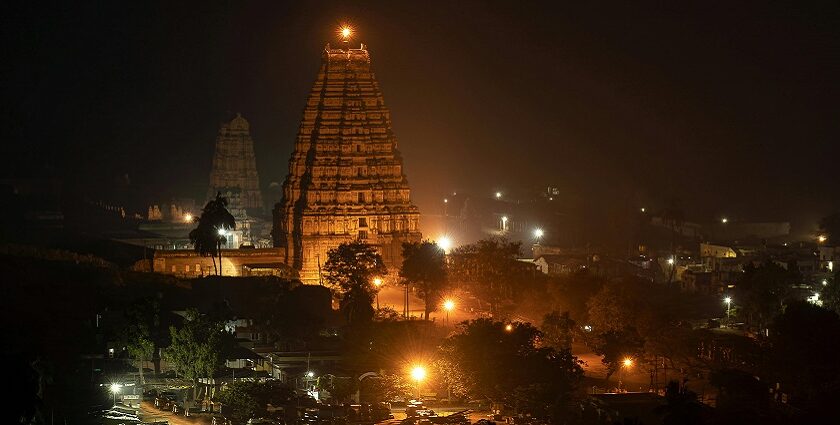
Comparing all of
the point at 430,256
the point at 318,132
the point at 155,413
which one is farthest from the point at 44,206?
the point at 155,413

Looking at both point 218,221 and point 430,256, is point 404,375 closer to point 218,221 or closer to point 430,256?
point 430,256

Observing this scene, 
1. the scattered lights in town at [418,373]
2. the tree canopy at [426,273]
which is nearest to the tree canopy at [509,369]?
the scattered lights in town at [418,373]

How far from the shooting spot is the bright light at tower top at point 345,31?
3354 inches

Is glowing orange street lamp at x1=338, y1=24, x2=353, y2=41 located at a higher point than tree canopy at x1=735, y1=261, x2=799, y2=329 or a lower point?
higher

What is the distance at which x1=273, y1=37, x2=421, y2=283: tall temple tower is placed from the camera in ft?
275

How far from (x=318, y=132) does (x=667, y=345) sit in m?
25.6

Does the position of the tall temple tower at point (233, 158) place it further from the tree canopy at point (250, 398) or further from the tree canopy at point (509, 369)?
the tree canopy at point (250, 398)

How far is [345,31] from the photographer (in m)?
85.3

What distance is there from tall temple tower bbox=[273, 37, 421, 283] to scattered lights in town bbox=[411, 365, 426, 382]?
24046 mm

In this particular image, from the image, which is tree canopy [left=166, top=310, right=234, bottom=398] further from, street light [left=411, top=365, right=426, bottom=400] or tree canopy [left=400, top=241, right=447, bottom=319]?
tree canopy [left=400, top=241, right=447, bottom=319]

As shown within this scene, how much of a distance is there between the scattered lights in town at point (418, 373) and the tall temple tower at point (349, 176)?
24046 mm

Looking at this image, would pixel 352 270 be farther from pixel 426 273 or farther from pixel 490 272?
pixel 490 272

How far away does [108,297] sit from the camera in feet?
219

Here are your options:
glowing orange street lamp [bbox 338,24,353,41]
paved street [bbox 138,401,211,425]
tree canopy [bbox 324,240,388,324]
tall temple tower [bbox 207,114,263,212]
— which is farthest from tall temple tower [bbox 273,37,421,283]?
tall temple tower [bbox 207,114,263,212]
